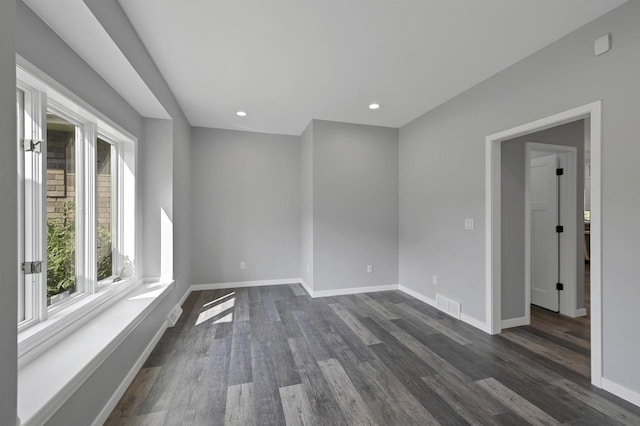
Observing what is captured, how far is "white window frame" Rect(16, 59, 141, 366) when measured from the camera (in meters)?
1.51

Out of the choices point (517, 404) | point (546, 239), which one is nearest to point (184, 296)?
point (517, 404)

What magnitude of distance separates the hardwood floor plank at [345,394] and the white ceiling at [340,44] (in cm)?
274

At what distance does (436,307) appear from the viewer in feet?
11.7

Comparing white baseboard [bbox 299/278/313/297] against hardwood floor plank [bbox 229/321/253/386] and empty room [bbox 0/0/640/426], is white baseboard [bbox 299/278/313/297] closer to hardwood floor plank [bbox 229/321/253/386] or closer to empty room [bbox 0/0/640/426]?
empty room [bbox 0/0/640/426]

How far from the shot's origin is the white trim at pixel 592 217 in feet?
6.35

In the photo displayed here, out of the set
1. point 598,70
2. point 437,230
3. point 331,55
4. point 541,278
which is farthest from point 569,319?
point 331,55

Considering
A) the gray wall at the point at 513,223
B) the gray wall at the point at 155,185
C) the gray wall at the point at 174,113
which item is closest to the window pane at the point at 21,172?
the gray wall at the point at 174,113

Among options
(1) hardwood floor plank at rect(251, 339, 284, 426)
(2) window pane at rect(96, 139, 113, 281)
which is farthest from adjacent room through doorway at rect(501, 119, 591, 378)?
(2) window pane at rect(96, 139, 113, 281)

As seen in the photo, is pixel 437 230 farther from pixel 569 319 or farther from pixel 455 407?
pixel 455 407

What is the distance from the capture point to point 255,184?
184 inches

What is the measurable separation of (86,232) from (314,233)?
2.63m

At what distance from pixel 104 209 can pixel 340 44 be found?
2628mm

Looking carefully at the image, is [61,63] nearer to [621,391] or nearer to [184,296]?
[184,296]

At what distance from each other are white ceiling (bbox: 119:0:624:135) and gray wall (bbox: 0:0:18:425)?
121 cm
